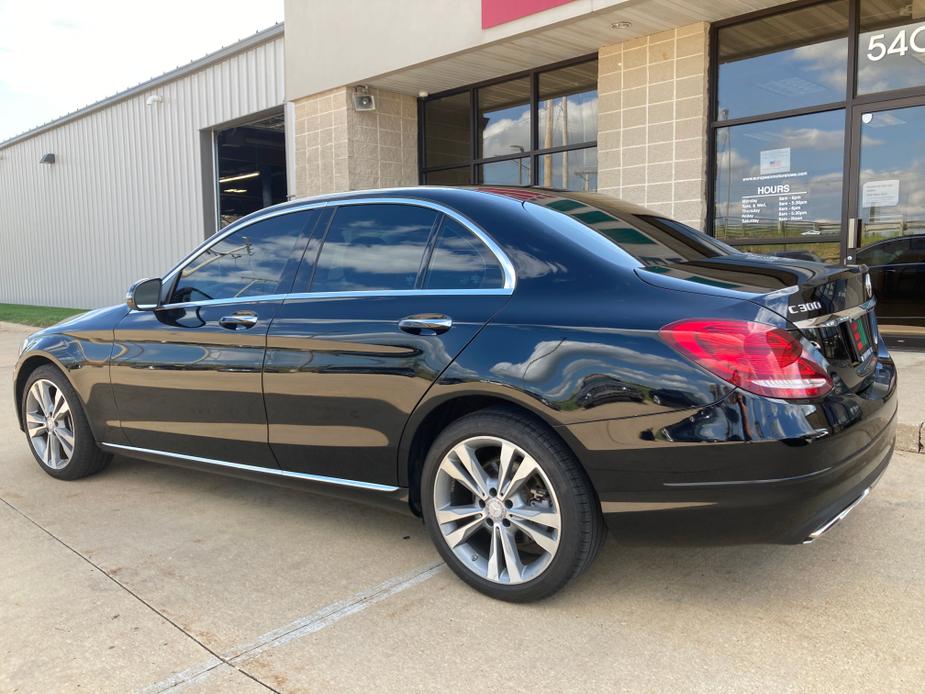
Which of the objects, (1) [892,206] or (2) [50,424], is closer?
(2) [50,424]

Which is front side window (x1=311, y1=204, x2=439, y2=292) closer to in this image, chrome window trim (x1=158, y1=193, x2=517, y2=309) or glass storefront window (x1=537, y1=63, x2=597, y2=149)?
chrome window trim (x1=158, y1=193, x2=517, y2=309)

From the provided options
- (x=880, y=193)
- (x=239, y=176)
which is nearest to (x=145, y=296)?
(x=880, y=193)

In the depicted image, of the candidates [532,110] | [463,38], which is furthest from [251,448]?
[532,110]

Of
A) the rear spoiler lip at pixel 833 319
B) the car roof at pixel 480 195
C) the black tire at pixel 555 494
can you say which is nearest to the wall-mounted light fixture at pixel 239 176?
the car roof at pixel 480 195

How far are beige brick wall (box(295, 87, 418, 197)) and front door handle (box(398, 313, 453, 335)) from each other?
8521mm

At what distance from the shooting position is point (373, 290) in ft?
10.6

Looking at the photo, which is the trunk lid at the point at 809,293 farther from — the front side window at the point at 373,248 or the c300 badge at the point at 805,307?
the front side window at the point at 373,248

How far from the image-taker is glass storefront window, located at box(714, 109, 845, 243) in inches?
305

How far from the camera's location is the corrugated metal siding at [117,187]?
1391 cm

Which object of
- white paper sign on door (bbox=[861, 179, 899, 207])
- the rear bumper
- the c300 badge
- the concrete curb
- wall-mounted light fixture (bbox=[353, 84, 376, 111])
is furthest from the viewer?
wall-mounted light fixture (bbox=[353, 84, 376, 111])

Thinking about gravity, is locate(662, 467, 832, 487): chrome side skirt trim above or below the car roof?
below

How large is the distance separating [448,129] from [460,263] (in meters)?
9.18

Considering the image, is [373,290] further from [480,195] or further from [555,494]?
[555,494]

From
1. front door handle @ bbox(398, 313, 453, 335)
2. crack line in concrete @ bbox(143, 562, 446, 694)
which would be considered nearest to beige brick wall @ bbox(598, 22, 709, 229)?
front door handle @ bbox(398, 313, 453, 335)
